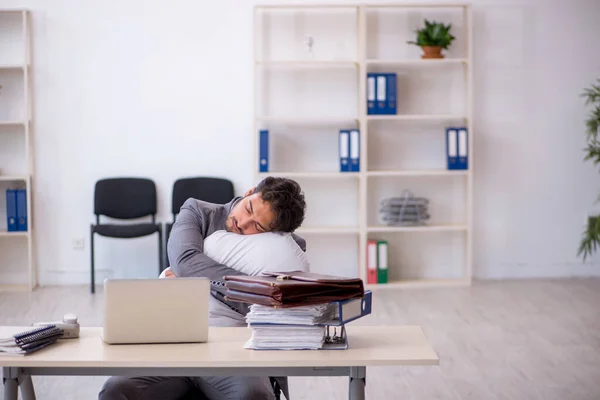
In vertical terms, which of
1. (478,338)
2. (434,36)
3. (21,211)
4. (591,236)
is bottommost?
(478,338)

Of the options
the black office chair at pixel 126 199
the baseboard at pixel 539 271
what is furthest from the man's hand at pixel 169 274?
the baseboard at pixel 539 271

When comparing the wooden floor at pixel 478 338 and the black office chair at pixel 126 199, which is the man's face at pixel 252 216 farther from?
the black office chair at pixel 126 199

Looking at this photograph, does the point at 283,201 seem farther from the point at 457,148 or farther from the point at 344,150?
the point at 457,148

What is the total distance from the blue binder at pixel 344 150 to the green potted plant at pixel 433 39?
0.89 m

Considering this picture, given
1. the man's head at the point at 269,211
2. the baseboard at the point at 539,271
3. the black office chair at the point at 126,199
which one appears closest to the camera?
the man's head at the point at 269,211

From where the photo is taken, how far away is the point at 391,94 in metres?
6.48

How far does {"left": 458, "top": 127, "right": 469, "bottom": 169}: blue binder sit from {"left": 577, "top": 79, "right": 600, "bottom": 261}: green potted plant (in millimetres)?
918

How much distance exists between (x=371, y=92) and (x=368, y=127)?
423mm

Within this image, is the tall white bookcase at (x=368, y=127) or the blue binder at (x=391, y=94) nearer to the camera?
the blue binder at (x=391, y=94)

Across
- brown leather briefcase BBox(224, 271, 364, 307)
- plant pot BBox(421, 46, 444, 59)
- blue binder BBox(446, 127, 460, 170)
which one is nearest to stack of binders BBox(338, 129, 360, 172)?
blue binder BBox(446, 127, 460, 170)

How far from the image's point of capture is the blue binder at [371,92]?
647 centimetres

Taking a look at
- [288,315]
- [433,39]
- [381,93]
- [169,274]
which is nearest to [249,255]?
[169,274]

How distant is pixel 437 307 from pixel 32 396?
11.6 feet

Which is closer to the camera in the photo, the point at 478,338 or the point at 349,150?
the point at 478,338
